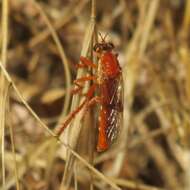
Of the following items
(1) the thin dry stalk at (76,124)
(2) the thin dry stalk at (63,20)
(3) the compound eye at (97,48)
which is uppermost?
(2) the thin dry stalk at (63,20)

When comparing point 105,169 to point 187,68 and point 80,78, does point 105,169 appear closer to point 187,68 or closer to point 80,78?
point 187,68

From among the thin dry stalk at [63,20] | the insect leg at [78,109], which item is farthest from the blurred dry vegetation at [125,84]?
the insect leg at [78,109]

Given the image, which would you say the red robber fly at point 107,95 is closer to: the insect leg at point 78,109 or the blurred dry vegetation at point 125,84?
the insect leg at point 78,109

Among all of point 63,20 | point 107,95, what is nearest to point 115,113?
point 107,95

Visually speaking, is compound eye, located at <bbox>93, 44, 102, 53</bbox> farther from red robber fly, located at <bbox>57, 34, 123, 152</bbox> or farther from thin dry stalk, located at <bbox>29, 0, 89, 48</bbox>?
thin dry stalk, located at <bbox>29, 0, 89, 48</bbox>

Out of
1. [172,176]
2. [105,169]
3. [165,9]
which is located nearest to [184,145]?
[172,176]

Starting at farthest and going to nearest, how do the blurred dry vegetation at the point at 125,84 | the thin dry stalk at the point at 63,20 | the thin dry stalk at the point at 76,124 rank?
1. the thin dry stalk at the point at 63,20
2. the blurred dry vegetation at the point at 125,84
3. the thin dry stalk at the point at 76,124

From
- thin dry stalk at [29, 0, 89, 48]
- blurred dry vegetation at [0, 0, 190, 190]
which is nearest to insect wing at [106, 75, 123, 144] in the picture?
blurred dry vegetation at [0, 0, 190, 190]
